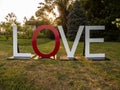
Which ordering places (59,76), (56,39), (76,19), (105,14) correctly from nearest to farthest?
(59,76)
(56,39)
(76,19)
(105,14)

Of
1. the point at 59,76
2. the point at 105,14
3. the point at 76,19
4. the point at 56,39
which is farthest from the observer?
the point at 105,14

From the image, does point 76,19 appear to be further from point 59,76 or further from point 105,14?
point 59,76

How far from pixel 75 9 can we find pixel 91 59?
47.0 feet

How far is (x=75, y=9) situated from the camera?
70.8 ft

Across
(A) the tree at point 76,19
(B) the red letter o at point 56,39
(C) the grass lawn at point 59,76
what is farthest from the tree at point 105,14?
(C) the grass lawn at point 59,76

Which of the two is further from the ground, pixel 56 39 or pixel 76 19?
pixel 76 19

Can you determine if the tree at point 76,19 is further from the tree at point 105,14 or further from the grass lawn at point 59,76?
the grass lawn at point 59,76

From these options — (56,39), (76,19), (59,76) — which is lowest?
(59,76)

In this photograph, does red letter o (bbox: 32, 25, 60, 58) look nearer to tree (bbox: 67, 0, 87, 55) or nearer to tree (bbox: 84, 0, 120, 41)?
tree (bbox: 67, 0, 87, 55)

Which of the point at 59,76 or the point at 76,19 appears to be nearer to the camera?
the point at 59,76

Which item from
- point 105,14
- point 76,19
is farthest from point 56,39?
point 105,14

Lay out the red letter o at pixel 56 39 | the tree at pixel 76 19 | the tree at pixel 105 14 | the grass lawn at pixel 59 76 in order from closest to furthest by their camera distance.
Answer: the grass lawn at pixel 59 76 → the red letter o at pixel 56 39 → the tree at pixel 76 19 → the tree at pixel 105 14

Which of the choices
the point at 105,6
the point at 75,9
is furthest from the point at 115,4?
the point at 75,9

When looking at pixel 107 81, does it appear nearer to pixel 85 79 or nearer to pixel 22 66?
pixel 85 79
